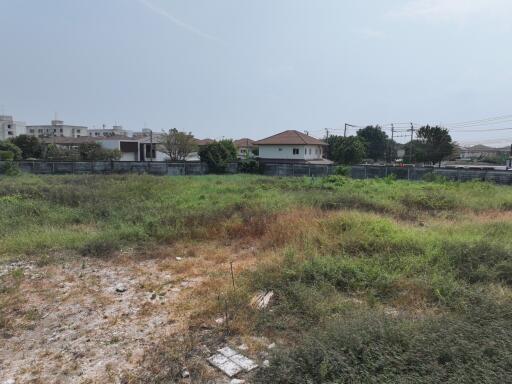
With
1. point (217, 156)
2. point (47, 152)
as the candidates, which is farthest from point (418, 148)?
point (47, 152)

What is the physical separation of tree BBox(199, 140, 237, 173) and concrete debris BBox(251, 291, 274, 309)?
25650 millimetres

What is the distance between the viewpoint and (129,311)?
471 centimetres

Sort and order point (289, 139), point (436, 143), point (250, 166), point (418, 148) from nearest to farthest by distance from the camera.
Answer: point (250, 166), point (289, 139), point (436, 143), point (418, 148)

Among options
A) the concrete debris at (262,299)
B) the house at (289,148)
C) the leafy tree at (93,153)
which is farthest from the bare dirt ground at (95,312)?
the leafy tree at (93,153)

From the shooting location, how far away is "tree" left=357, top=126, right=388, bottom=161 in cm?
5709

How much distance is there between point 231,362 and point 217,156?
2738 centimetres

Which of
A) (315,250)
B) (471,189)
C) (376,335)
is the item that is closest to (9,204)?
(315,250)

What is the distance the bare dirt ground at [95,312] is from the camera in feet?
11.5

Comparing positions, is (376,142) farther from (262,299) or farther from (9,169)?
(262,299)

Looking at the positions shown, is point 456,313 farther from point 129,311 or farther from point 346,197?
point 346,197

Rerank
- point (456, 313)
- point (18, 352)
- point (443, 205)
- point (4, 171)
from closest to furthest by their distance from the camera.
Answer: point (18, 352)
point (456, 313)
point (443, 205)
point (4, 171)

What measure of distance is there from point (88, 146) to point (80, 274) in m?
33.0

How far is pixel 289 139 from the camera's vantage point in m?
37.3

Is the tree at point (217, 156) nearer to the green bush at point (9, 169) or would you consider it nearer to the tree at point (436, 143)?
the green bush at point (9, 169)
